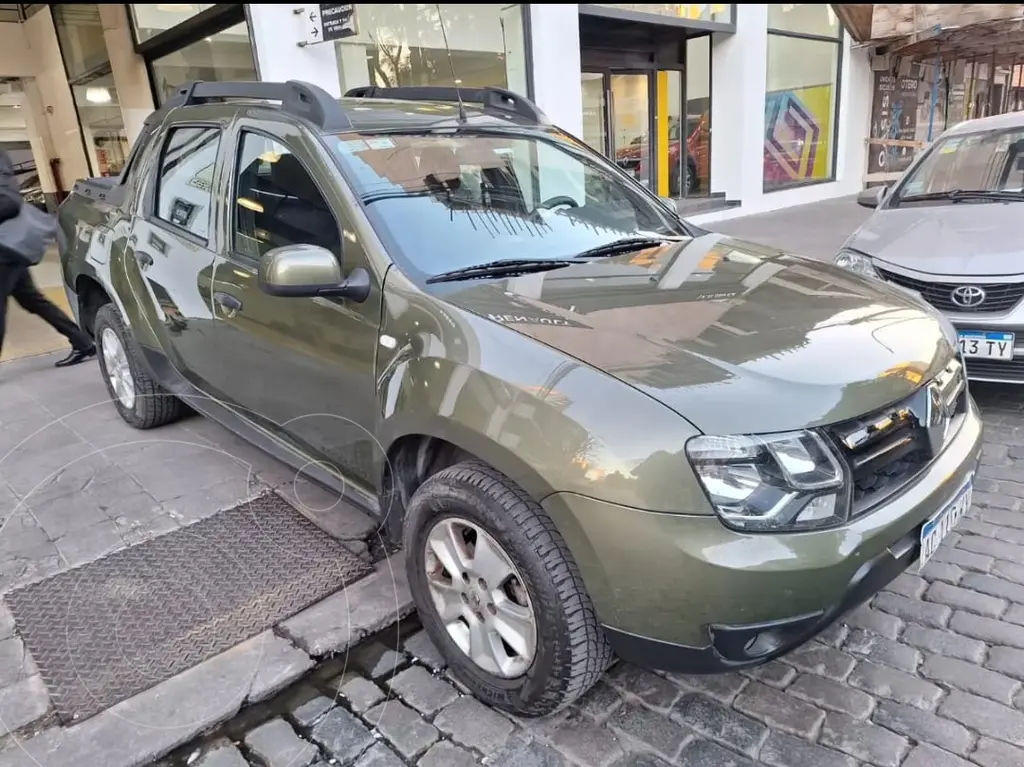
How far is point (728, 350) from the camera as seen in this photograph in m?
2.06

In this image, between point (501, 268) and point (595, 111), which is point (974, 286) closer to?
point (501, 268)

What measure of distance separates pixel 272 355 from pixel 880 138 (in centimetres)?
1714

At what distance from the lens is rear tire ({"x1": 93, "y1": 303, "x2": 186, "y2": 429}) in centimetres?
423

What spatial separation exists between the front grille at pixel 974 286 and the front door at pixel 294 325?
11.0 ft

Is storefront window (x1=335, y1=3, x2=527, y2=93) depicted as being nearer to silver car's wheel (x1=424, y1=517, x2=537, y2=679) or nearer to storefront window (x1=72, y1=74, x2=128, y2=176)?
storefront window (x1=72, y1=74, x2=128, y2=176)

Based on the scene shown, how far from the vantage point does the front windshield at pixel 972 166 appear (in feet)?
16.5

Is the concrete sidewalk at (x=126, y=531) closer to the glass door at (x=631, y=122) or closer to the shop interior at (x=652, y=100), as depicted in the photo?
the shop interior at (x=652, y=100)

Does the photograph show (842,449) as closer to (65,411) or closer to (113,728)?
(113,728)

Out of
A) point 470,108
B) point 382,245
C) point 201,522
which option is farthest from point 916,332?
point 201,522

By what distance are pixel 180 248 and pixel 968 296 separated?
4.12m

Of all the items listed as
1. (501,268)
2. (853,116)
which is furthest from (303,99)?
(853,116)

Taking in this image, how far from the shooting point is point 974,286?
412 centimetres

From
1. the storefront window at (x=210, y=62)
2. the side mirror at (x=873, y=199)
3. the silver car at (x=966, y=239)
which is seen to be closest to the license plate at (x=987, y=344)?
the silver car at (x=966, y=239)

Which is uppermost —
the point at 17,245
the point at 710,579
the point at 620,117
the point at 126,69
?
the point at 126,69
